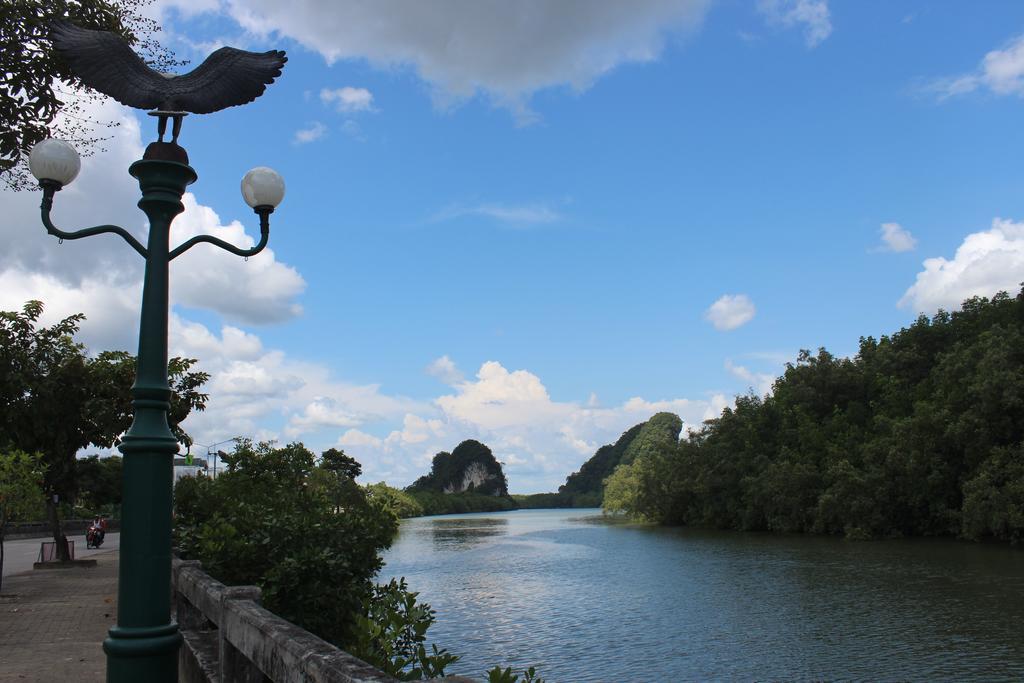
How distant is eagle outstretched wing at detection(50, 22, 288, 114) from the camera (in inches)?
196

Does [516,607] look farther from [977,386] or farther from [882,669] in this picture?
[977,386]

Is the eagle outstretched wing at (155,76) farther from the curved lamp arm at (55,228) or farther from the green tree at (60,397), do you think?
the green tree at (60,397)

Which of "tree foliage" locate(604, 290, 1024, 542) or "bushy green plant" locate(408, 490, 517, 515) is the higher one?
"tree foliage" locate(604, 290, 1024, 542)

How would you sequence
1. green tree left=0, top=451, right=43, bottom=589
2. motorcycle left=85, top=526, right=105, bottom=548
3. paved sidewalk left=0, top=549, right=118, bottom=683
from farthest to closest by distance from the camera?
1. motorcycle left=85, top=526, right=105, bottom=548
2. green tree left=0, top=451, right=43, bottom=589
3. paved sidewalk left=0, top=549, right=118, bottom=683

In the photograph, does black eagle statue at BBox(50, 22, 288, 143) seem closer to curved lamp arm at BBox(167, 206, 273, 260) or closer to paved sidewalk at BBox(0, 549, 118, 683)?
curved lamp arm at BBox(167, 206, 273, 260)

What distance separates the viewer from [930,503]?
128 feet

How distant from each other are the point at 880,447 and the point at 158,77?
42.9m

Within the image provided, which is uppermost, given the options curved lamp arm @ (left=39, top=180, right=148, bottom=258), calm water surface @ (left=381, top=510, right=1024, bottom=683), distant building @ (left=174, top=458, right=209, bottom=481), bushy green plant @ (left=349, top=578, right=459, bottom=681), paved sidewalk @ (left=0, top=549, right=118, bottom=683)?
curved lamp arm @ (left=39, top=180, right=148, bottom=258)

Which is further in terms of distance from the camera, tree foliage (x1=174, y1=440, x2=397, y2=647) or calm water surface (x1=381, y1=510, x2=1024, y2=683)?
calm water surface (x1=381, y1=510, x2=1024, y2=683)

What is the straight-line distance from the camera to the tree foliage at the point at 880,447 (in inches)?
1358

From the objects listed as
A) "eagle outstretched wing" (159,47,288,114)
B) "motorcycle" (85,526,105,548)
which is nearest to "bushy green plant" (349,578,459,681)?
"eagle outstretched wing" (159,47,288,114)

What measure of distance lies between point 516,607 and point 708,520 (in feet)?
122

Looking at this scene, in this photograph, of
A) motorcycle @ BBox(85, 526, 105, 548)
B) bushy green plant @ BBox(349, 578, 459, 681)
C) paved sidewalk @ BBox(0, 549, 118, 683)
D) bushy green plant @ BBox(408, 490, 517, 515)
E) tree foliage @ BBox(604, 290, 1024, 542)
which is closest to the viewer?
bushy green plant @ BBox(349, 578, 459, 681)

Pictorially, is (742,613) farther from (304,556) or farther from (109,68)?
(109,68)
